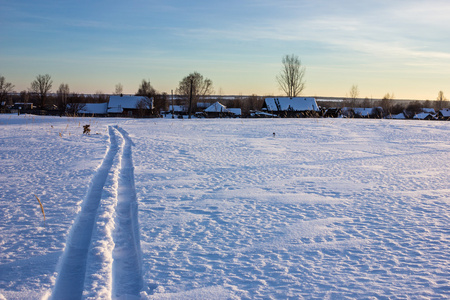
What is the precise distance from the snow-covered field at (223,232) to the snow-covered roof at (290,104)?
147 feet

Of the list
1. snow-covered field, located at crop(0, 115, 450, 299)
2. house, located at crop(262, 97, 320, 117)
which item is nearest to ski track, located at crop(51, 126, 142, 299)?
snow-covered field, located at crop(0, 115, 450, 299)

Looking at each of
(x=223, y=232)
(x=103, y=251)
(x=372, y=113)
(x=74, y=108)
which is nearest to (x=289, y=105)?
(x=372, y=113)

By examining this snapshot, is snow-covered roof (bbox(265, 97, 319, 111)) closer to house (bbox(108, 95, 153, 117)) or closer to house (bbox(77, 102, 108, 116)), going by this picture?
house (bbox(108, 95, 153, 117))

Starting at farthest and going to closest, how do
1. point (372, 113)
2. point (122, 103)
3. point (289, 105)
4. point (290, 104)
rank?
1. point (372, 113)
2. point (122, 103)
3. point (290, 104)
4. point (289, 105)

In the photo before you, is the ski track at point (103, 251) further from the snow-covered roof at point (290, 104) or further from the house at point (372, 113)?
the snow-covered roof at point (290, 104)

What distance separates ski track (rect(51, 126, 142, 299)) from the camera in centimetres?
280

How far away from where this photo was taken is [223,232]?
13.3ft

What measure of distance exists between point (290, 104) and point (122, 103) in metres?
34.1

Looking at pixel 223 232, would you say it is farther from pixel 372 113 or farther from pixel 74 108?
pixel 372 113

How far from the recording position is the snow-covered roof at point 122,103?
66.3 m

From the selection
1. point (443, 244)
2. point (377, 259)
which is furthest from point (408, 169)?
point (377, 259)

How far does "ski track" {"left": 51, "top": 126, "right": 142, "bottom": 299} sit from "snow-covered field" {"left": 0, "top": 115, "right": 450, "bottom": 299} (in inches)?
0.6

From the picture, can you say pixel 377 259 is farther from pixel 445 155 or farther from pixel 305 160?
pixel 445 155

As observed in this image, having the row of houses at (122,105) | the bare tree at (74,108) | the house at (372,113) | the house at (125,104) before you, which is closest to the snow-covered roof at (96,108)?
the row of houses at (122,105)
